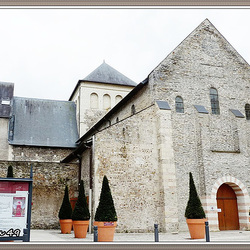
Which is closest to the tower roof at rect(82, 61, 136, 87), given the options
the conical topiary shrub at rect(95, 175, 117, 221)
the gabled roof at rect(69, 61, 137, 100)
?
the gabled roof at rect(69, 61, 137, 100)

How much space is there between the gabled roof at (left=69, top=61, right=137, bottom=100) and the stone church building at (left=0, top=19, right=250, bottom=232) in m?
11.4

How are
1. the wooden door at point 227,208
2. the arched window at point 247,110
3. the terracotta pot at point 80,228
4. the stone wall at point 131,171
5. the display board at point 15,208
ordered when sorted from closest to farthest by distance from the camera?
the display board at point 15,208 < the terracotta pot at point 80,228 < the stone wall at point 131,171 < the wooden door at point 227,208 < the arched window at point 247,110

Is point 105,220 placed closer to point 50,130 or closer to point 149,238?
point 149,238

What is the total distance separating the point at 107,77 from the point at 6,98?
10.8 metres

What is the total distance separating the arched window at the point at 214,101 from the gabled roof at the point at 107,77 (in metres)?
16.0

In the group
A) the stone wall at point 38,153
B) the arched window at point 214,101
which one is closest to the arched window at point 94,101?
the stone wall at point 38,153

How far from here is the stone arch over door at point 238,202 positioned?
16734 mm

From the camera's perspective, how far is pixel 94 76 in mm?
34312

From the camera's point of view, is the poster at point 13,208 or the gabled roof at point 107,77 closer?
the poster at point 13,208

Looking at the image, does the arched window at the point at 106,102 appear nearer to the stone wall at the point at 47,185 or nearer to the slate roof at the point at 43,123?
the slate roof at the point at 43,123

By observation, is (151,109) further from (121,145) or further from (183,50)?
(183,50)

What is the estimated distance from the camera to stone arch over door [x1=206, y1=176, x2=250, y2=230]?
16.7 metres

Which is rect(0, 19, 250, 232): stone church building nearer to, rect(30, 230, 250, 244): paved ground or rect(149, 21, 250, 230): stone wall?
rect(149, 21, 250, 230): stone wall
